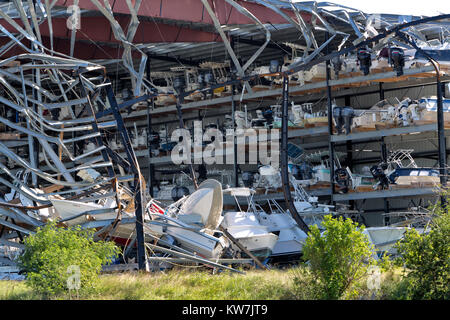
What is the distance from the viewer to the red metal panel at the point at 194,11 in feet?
104

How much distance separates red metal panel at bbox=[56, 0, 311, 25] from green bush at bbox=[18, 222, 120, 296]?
56.7ft

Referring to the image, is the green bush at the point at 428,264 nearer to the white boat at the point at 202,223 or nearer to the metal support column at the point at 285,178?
the metal support column at the point at 285,178

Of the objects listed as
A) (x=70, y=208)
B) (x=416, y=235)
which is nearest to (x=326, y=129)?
(x=70, y=208)

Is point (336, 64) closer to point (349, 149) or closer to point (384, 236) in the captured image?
point (349, 149)

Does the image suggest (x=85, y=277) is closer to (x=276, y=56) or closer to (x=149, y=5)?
(x=149, y=5)

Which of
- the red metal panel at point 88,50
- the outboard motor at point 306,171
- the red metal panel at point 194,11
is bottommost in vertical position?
the outboard motor at point 306,171

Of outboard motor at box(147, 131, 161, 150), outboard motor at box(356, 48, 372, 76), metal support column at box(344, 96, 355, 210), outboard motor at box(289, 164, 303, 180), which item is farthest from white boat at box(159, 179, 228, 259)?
outboard motor at box(147, 131, 161, 150)

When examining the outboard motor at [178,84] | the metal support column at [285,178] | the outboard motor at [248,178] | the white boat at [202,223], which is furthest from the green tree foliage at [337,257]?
the outboard motor at [178,84]

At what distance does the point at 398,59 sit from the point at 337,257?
56.3ft

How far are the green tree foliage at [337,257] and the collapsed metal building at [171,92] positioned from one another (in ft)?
18.0

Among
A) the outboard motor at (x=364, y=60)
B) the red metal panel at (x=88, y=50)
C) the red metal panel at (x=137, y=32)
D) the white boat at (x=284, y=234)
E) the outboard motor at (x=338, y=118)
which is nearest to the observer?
the white boat at (x=284, y=234)

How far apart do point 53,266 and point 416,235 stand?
7.56 meters

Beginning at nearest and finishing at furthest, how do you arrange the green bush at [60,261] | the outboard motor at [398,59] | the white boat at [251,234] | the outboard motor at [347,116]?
the green bush at [60,261], the white boat at [251,234], the outboard motor at [398,59], the outboard motor at [347,116]

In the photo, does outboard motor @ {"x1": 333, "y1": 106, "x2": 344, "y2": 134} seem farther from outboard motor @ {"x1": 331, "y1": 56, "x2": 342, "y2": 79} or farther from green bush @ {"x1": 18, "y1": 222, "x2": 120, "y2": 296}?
green bush @ {"x1": 18, "y1": 222, "x2": 120, "y2": 296}
